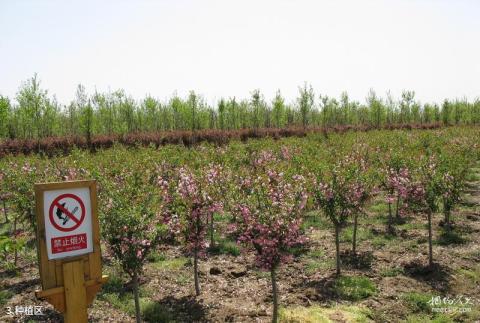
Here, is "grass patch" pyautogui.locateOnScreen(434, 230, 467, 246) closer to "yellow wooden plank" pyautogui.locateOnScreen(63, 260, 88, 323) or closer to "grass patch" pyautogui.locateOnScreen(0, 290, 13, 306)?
"yellow wooden plank" pyautogui.locateOnScreen(63, 260, 88, 323)

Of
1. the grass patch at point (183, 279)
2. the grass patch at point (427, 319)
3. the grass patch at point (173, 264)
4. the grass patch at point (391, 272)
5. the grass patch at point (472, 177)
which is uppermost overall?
the grass patch at point (472, 177)

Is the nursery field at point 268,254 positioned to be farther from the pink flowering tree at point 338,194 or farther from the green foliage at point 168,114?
the green foliage at point 168,114

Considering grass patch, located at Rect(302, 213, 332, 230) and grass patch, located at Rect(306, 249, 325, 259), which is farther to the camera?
grass patch, located at Rect(302, 213, 332, 230)

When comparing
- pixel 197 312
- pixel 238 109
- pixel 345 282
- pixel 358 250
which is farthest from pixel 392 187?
pixel 238 109

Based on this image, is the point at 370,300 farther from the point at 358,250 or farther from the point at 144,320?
the point at 144,320

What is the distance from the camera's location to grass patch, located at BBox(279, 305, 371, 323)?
7004 mm

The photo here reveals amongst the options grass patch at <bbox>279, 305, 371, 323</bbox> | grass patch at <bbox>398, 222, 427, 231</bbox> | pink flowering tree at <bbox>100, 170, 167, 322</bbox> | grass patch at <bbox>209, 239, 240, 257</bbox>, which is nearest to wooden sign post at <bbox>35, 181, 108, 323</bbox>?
pink flowering tree at <bbox>100, 170, 167, 322</bbox>

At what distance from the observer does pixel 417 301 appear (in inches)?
304

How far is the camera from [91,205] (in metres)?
3.88

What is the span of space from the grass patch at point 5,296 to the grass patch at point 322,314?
534cm

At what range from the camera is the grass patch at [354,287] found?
316 inches

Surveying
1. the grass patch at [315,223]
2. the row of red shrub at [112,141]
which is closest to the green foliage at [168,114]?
the row of red shrub at [112,141]

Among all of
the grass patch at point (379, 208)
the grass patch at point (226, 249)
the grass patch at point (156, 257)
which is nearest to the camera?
the grass patch at point (156, 257)

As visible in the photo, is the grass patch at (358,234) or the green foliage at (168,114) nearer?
the grass patch at (358,234)
